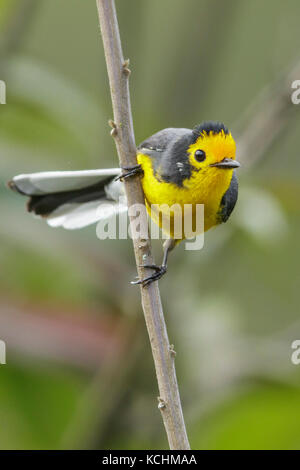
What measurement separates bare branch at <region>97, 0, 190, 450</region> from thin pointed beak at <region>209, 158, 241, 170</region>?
0.35 meters

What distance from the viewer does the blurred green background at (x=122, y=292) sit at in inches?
99.2

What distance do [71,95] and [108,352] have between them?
0.94 meters

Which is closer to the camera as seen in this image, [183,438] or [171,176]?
[183,438]

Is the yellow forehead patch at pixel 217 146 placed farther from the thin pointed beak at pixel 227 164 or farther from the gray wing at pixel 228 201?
the gray wing at pixel 228 201

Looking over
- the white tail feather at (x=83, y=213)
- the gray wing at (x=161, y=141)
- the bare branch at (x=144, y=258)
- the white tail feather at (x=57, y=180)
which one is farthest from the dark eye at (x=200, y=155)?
the white tail feather at (x=83, y=213)

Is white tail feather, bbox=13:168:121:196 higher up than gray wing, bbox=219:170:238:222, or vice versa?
white tail feather, bbox=13:168:121:196

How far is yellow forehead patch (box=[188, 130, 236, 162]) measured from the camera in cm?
196

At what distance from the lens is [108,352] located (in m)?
2.64

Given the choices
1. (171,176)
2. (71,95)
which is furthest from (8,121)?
(171,176)

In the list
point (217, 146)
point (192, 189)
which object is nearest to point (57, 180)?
point (192, 189)

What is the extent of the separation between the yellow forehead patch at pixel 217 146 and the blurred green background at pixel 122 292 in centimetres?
45

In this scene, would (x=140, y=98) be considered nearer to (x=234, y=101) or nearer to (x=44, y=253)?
(x=44, y=253)

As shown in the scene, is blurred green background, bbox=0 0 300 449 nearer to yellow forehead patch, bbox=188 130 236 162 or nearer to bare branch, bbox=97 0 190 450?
yellow forehead patch, bbox=188 130 236 162

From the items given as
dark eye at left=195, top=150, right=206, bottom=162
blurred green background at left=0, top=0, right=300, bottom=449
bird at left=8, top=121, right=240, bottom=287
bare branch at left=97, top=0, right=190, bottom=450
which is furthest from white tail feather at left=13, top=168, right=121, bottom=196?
bare branch at left=97, top=0, right=190, bottom=450
